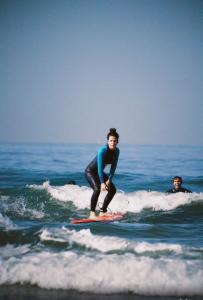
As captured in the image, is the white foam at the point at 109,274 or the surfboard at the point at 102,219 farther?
the surfboard at the point at 102,219

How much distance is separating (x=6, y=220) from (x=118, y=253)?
11.2 feet

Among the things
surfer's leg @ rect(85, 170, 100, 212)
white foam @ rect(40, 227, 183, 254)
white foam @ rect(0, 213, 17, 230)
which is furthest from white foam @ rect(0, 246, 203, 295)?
surfer's leg @ rect(85, 170, 100, 212)

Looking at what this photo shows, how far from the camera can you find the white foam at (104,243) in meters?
6.95

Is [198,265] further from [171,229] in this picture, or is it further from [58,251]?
[171,229]

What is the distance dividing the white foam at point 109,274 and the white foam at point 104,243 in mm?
583

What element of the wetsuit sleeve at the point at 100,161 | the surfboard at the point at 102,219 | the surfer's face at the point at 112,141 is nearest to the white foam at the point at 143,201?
the surfboard at the point at 102,219

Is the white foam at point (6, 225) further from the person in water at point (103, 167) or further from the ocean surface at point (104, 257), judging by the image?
the person in water at point (103, 167)

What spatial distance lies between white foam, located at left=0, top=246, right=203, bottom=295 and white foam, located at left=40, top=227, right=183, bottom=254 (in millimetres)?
583

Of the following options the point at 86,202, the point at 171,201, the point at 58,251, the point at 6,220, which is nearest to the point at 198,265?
the point at 58,251

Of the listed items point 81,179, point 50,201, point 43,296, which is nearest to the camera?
point 43,296

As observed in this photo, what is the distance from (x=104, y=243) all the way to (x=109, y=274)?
4.59 feet

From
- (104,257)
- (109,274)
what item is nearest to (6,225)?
(104,257)

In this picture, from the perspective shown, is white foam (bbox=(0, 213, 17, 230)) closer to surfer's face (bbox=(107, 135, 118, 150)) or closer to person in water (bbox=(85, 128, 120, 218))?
person in water (bbox=(85, 128, 120, 218))

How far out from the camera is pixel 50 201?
14609 millimetres
